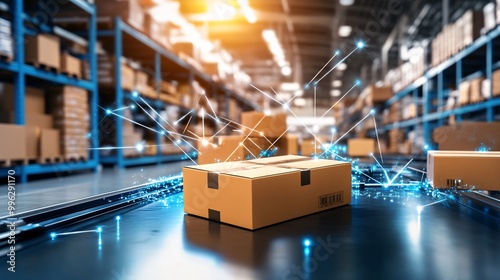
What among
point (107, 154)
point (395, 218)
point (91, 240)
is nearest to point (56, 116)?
point (107, 154)

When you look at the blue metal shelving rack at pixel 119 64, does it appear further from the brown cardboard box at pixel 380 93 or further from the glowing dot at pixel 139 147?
the brown cardboard box at pixel 380 93

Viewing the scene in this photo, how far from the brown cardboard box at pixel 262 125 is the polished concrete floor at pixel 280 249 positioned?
1805mm

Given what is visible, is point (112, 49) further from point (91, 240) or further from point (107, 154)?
point (91, 240)

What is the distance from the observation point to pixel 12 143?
10.7ft

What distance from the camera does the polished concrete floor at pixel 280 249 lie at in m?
1.03

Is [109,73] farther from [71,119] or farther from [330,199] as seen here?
[330,199]

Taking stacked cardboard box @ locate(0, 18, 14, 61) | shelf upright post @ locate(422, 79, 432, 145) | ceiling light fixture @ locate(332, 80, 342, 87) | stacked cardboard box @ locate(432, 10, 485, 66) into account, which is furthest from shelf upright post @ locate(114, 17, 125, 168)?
ceiling light fixture @ locate(332, 80, 342, 87)

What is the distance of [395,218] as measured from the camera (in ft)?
5.58

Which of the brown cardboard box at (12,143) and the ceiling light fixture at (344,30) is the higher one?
the ceiling light fixture at (344,30)

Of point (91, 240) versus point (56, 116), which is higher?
point (56, 116)


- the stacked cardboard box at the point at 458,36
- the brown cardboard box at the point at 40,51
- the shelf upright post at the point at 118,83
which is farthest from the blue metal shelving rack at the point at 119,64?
the stacked cardboard box at the point at 458,36

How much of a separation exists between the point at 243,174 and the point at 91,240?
0.67 m

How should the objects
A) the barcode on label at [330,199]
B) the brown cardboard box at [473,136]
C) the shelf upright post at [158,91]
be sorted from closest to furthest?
1. the barcode on label at [330,199]
2. the brown cardboard box at [473,136]
3. the shelf upright post at [158,91]

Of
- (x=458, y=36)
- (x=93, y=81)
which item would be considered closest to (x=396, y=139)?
(x=458, y=36)
